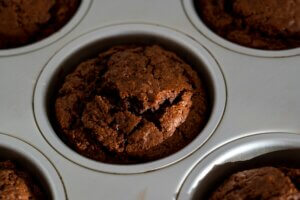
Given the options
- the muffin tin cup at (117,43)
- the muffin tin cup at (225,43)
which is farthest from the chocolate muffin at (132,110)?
the muffin tin cup at (225,43)

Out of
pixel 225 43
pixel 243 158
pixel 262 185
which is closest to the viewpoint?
pixel 262 185

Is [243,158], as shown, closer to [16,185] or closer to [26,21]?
[16,185]

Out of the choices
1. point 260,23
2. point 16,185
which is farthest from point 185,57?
point 16,185

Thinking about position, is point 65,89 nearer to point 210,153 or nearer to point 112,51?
point 112,51

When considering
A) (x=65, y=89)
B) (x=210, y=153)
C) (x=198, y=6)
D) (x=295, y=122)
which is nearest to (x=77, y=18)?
(x=65, y=89)

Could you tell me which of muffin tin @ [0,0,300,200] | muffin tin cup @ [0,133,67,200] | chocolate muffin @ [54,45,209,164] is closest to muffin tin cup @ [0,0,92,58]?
muffin tin @ [0,0,300,200]

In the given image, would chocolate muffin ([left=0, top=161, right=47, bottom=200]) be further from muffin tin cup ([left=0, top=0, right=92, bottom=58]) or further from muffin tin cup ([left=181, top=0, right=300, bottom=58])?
muffin tin cup ([left=181, top=0, right=300, bottom=58])
